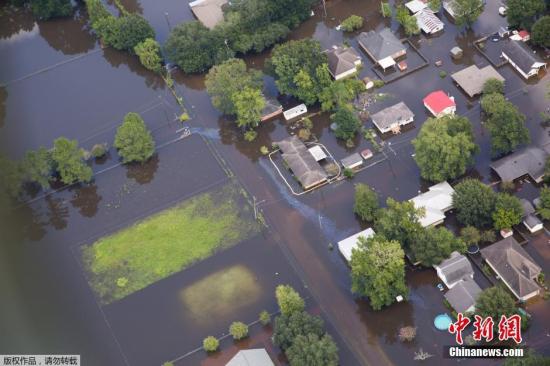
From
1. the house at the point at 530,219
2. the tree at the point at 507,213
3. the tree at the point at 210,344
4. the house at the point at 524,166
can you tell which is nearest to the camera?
the tree at the point at 210,344

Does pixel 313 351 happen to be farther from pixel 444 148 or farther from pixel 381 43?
pixel 381 43

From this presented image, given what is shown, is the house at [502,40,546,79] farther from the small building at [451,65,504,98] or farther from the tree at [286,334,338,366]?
the tree at [286,334,338,366]

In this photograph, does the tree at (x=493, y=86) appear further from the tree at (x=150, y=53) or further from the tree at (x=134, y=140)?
the tree at (x=150, y=53)

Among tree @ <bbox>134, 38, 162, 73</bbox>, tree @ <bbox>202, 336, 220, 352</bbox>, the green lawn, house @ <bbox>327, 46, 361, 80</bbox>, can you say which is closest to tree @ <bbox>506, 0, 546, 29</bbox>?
house @ <bbox>327, 46, 361, 80</bbox>

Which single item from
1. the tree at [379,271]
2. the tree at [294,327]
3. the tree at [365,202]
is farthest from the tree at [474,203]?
the tree at [294,327]

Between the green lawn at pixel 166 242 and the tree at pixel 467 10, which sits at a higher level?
the tree at pixel 467 10

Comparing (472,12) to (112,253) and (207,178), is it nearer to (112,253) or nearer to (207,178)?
(207,178)
